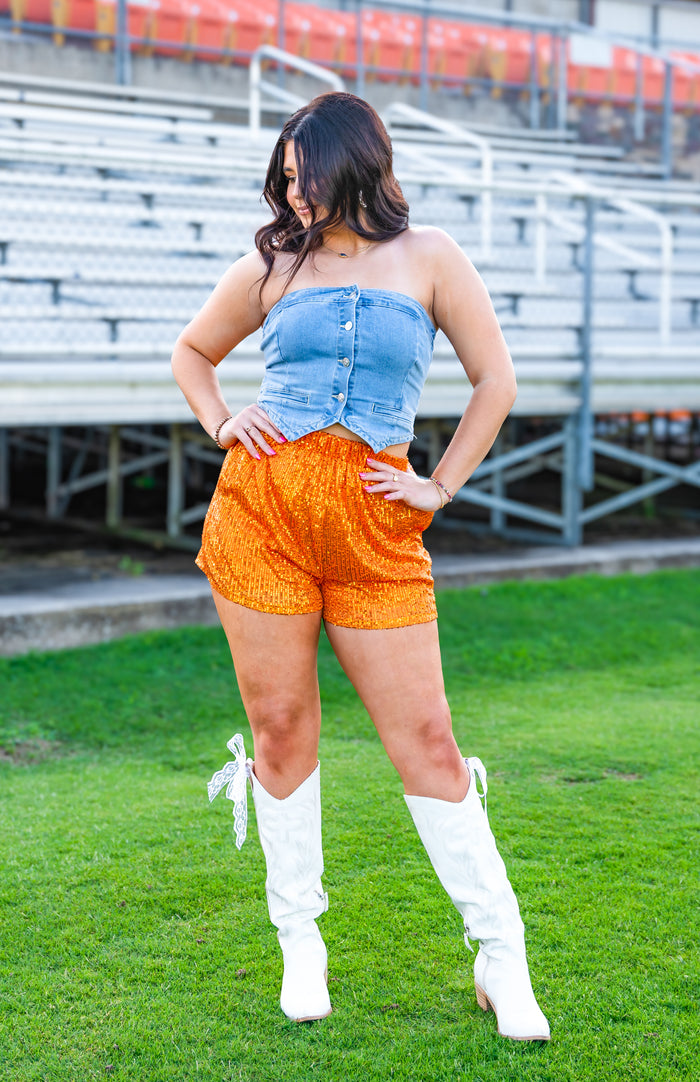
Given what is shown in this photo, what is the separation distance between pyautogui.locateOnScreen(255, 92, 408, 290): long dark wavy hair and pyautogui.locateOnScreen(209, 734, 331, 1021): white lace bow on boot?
0.99m

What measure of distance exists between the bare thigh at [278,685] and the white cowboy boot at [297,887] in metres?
0.04

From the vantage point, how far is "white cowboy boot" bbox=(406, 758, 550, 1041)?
2.09 metres

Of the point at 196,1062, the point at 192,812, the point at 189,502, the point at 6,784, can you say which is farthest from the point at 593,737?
the point at 189,502

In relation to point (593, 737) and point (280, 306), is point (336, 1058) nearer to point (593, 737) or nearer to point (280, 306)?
point (280, 306)

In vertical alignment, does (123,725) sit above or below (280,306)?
below

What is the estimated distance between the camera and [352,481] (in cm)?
203

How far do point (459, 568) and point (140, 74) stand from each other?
842 centimetres

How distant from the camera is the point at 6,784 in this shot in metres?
3.61

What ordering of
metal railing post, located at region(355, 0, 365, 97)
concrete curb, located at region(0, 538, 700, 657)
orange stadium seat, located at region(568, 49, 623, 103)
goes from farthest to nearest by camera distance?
orange stadium seat, located at region(568, 49, 623, 103)
metal railing post, located at region(355, 0, 365, 97)
concrete curb, located at region(0, 538, 700, 657)

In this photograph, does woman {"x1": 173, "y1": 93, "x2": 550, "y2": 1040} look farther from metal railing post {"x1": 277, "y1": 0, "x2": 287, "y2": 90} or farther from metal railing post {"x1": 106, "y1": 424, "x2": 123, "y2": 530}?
metal railing post {"x1": 277, "y1": 0, "x2": 287, "y2": 90}

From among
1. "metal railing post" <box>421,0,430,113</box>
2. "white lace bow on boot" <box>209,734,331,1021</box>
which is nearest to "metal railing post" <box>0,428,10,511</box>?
"metal railing post" <box>421,0,430,113</box>

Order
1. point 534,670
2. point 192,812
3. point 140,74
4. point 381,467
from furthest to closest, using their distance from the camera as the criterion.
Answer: point 140,74 → point 534,670 → point 192,812 → point 381,467

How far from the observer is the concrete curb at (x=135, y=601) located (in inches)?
203

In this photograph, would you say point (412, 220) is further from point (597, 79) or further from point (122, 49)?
point (597, 79)
